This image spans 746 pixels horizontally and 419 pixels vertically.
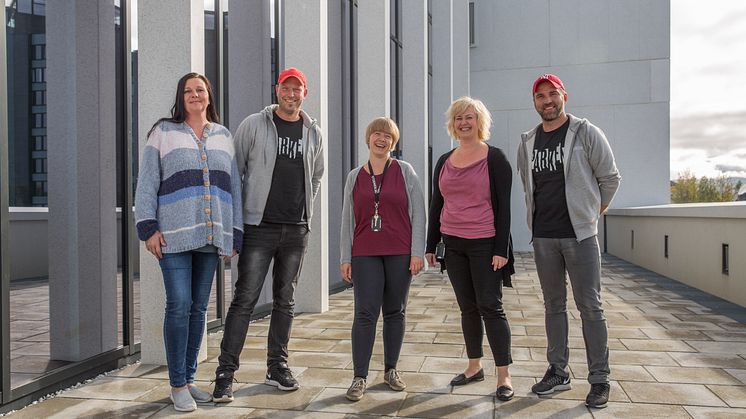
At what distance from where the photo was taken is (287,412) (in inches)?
133

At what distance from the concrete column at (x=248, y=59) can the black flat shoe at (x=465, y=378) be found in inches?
137

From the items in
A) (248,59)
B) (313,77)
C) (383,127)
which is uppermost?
(248,59)

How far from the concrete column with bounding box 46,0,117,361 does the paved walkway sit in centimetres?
Result: 46

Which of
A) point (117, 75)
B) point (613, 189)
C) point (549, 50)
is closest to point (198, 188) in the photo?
point (117, 75)

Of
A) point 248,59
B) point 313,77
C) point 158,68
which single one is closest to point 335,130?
point 313,77

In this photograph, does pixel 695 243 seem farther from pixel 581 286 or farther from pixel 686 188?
pixel 686 188

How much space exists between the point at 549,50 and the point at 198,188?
1593 centimetres

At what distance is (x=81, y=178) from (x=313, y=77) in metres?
3.00

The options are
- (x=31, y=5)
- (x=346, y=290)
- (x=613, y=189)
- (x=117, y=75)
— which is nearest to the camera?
(x=613, y=189)

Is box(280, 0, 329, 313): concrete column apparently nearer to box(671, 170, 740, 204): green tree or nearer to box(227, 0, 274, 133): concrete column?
box(227, 0, 274, 133): concrete column

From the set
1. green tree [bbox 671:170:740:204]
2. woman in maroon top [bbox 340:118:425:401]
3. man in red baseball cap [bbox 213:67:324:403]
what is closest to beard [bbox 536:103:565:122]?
woman in maroon top [bbox 340:118:425:401]

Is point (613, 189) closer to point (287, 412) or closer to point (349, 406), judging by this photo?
point (349, 406)

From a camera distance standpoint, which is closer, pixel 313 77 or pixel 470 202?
pixel 470 202

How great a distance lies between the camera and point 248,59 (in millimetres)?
6348
